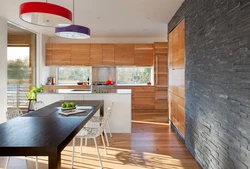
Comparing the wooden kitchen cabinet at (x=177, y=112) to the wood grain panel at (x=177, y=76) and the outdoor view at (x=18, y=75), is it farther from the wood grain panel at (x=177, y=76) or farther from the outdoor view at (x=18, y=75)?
the outdoor view at (x=18, y=75)

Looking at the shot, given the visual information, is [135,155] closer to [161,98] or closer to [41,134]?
[41,134]

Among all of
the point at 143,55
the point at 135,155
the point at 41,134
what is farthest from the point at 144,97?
the point at 41,134

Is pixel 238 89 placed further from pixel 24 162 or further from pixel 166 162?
pixel 24 162

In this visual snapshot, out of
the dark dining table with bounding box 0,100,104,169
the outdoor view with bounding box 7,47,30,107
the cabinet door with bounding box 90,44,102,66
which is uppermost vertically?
the cabinet door with bounding box 90,44,102,66

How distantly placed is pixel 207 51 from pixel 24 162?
10.3 ft

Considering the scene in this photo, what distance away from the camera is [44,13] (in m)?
2.29

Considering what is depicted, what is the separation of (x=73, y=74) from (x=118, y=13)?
3.88 metres

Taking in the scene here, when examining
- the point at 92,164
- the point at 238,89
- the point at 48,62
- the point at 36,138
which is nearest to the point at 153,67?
the point at 48,62

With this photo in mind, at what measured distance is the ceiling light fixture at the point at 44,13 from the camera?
224cm

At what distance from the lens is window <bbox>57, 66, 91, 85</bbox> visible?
796cm

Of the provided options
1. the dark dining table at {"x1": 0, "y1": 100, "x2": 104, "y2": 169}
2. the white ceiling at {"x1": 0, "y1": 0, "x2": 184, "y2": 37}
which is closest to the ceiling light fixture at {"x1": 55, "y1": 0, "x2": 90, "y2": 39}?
the white ceiling at {"x1": 0, "y1": 0, "x2": 184, "y2": 37}

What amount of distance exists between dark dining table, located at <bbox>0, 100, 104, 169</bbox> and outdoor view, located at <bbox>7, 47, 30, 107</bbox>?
3570 millimetres

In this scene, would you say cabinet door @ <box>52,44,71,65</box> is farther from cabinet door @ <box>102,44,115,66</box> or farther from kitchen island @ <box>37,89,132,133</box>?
kitchen island @ <box>37,89,132,133</box>

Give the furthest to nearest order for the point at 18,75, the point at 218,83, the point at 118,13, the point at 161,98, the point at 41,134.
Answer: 1. the point at 161,98
2. the point at 18,75
3. the point at 118,13
4. the point at 218,83
5. the point at 41,134
